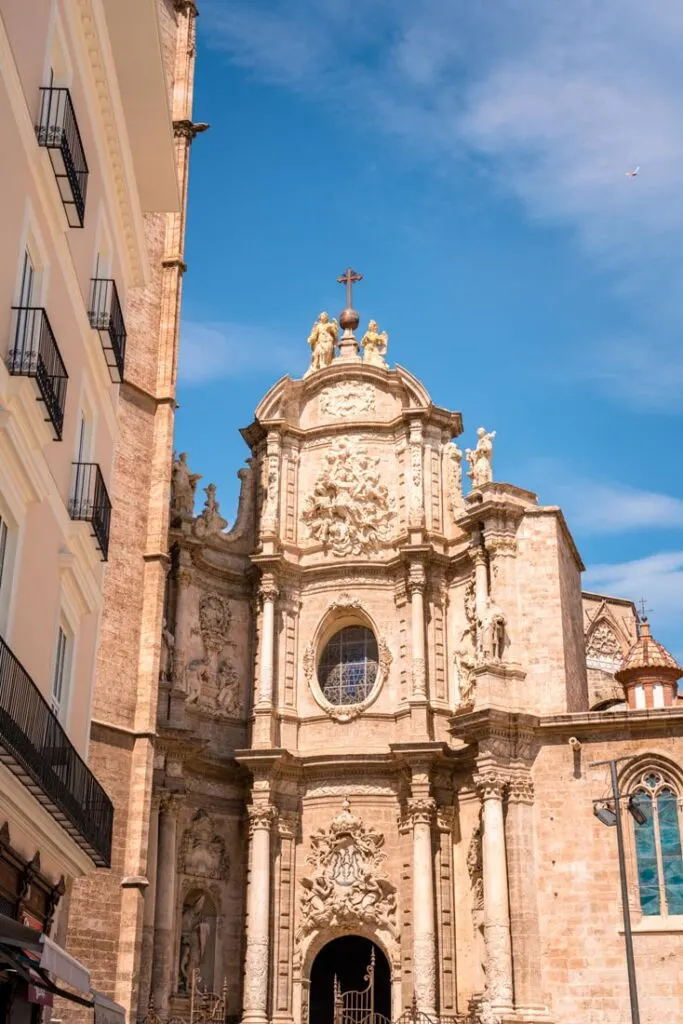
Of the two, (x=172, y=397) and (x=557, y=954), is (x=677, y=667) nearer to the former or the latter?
(x=557, y=954)

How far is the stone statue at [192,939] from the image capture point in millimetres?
25500

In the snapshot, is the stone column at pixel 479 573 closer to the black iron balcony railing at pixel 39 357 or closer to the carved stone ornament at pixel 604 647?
the carved stone ornament at pixel 604 647

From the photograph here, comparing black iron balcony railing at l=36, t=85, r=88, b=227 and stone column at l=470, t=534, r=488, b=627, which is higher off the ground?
stone column at l=470, t=534, r=488, b=627

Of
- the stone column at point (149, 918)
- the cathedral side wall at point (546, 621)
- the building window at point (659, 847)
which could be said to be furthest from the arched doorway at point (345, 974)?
the cathedral side wall at point (546, 621)

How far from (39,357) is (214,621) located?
1760 cm

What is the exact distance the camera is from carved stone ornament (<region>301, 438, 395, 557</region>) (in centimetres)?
2905

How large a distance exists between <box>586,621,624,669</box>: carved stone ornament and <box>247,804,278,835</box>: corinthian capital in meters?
14.9

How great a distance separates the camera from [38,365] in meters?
11.1

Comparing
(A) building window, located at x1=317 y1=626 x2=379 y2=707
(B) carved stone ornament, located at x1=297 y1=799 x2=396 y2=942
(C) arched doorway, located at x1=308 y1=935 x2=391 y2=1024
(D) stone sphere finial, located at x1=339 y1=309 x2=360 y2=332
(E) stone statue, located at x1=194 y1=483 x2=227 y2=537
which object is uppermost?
(D) stone sphere finial, located at x1=339 y1=309 x2=360 y2=332

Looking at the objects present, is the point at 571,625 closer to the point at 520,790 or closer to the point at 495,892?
the point at 520,790

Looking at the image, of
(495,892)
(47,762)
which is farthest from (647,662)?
(47,762)

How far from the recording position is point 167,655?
88.0 feet

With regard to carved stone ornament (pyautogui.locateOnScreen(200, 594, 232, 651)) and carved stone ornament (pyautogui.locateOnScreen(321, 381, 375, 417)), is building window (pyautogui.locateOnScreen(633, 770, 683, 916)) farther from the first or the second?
carved stone ornament (pyautogui.locateOnScreen(321, 381, 375, 417))

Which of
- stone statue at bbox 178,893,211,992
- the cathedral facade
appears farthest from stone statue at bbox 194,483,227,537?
stone statue at bbox 178,893,211,992
